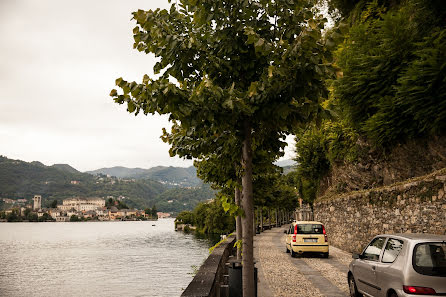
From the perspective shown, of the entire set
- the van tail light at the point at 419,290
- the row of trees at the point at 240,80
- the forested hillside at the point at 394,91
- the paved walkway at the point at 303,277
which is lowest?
the paved walkway at the point at 303,277

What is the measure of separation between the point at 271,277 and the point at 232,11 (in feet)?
29.2

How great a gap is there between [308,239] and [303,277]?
18.2 feet

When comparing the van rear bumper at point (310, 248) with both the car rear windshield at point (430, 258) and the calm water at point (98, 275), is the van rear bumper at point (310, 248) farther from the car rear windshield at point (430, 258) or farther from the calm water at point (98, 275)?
the calm water at point (98, 275)

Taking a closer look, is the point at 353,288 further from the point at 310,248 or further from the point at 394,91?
the point at 394,91

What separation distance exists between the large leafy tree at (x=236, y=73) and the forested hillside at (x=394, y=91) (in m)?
5.91

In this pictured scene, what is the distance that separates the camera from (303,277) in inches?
462

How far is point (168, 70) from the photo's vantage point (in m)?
5.57

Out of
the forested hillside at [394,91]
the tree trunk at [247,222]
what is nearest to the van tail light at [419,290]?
the tree trunk at [247,222]

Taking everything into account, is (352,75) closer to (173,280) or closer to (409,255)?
(409,255)

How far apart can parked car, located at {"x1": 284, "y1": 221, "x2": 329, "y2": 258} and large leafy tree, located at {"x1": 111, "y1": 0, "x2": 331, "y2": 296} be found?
12.0 m

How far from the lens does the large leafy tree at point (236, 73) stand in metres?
4.51

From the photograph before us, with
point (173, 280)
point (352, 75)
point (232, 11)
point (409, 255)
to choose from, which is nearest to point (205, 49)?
point (232, 11)

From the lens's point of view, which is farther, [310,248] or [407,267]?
[310,248]

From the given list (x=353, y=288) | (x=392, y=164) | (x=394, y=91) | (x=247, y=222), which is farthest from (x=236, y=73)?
(x=392, y=164)
